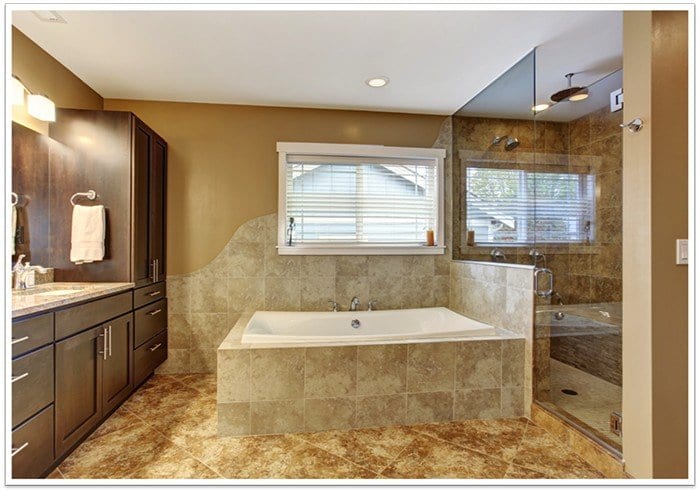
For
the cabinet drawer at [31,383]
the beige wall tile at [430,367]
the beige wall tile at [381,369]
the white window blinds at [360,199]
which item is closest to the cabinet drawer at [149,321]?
the cabinet drawer at [31,383]

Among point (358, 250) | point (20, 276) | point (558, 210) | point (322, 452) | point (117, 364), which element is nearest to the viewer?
point (322, 452)

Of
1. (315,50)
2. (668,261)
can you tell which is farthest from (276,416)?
(315,50)

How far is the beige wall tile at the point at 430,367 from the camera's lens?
2.22m

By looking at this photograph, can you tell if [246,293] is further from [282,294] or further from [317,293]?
[317,293]

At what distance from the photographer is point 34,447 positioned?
1.52 m

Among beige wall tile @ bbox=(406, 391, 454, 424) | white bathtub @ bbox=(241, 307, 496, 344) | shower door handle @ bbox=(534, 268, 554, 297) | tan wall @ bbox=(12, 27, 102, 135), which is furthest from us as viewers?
white bathtub @ bbox=(241, 307, 496, 344)

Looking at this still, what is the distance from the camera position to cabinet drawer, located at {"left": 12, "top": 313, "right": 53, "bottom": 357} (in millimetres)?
1429

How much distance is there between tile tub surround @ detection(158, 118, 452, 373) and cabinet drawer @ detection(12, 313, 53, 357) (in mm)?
1471

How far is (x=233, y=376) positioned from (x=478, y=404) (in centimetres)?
159

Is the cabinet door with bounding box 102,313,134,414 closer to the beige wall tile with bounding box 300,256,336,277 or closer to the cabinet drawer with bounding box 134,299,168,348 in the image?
the cabinet drawer with bounding box 134,299,168,348

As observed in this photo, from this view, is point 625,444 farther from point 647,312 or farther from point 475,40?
point 475,40

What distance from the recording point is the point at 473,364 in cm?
229

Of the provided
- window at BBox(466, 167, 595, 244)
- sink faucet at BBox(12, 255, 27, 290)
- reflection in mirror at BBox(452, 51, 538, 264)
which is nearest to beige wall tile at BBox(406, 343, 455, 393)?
reflection in mirror at BBox(452, 51, 538, 264)
